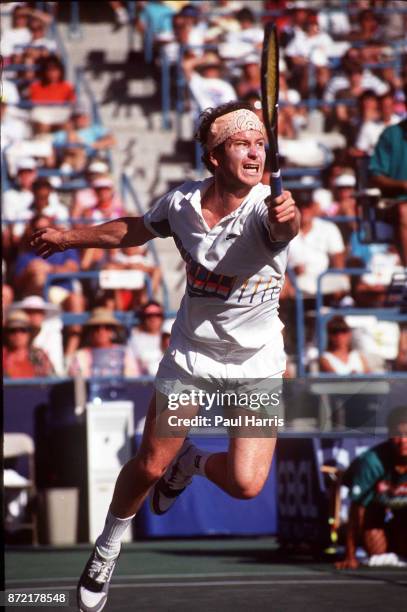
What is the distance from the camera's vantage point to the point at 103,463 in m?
10.2

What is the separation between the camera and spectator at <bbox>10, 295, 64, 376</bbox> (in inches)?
432

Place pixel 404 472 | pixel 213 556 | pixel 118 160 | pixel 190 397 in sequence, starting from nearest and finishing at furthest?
pixel 190 397
pixel 404 472
pixel 213 556
pixel 118 160

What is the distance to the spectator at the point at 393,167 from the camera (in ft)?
29.6

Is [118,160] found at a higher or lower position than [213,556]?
higher

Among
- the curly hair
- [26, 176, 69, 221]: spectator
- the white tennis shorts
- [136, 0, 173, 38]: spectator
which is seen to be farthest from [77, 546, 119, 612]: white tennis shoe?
[136, 0, 173, 38]: spectator

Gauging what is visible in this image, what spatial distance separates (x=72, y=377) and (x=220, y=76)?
4.97m

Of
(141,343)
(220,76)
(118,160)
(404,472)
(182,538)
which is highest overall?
(220,76)

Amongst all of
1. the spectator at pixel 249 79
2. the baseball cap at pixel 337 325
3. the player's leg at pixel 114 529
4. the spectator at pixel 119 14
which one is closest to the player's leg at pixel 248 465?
the player's leg at pixel 114 529

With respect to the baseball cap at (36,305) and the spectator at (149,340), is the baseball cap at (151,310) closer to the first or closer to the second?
the spectator at (149,340)

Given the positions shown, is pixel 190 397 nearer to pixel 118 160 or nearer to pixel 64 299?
pixel 64 299

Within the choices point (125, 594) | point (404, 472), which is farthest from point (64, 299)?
point (125, 594)

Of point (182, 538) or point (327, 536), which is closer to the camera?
point (327, 536)

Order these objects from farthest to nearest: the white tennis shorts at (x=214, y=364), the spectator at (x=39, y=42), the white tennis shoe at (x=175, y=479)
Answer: the spectator at (x=39, y=42), the white tennis shoe at (x=175, y=479), the white tennis shorts at (x=214, y=364)

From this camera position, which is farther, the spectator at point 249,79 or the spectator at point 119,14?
the spectator at point 119,14
